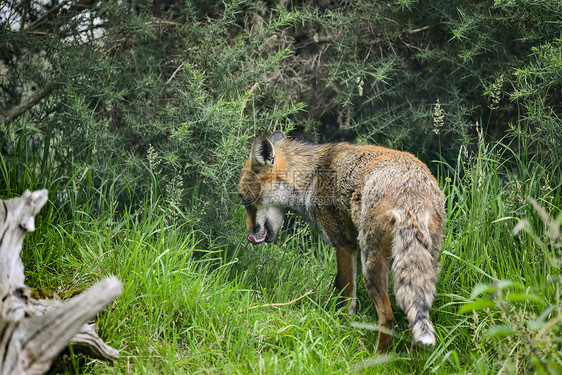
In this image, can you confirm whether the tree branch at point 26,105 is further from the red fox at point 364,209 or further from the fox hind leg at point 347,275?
the fox hind leg at point 347,275

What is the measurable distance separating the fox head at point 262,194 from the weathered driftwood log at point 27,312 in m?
2.44

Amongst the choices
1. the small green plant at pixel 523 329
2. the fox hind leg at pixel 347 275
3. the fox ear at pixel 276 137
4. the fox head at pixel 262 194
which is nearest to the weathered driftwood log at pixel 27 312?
the small green plant at pixel 523 329

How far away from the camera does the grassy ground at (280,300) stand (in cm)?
367

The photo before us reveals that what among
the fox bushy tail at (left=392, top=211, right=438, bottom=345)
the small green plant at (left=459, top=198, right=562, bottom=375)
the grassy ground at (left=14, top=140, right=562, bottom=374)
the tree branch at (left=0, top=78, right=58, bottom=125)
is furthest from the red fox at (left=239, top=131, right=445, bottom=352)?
the tree branch at (left=0, top=78, right=58, bottom=125)

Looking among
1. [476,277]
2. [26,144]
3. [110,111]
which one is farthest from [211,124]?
[476,277]

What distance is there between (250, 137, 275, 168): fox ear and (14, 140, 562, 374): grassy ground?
0.94 meters

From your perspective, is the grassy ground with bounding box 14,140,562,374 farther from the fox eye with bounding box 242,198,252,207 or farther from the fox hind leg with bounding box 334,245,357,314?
the fox eye with bounding box 242,198,252,207

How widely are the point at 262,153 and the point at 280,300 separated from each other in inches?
56.3

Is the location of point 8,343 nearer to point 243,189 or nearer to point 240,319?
point 240,319

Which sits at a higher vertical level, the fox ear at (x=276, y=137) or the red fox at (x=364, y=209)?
the fox ear at (x=276, y=137)

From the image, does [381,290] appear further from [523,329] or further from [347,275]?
[523,329]

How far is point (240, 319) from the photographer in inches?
163

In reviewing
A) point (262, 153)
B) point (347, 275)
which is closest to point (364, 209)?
point (347, 275)

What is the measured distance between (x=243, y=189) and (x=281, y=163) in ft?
1.54
